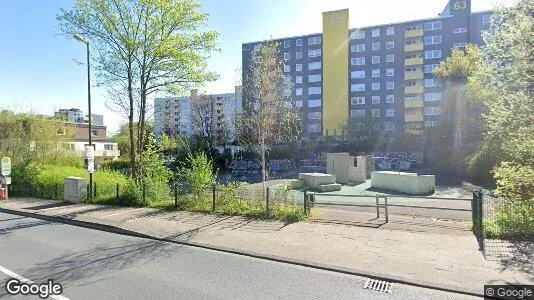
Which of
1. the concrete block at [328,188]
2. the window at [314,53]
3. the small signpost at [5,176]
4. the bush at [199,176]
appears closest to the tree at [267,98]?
the bush at [199,176]

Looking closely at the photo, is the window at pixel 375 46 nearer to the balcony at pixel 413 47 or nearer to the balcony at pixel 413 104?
the balcony at pixel 413 47

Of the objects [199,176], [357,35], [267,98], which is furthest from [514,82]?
[357,35]

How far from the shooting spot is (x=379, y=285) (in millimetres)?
5504

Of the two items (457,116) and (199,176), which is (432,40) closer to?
(457,116)

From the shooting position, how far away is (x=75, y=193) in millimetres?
15875

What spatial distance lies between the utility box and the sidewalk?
4595 mm

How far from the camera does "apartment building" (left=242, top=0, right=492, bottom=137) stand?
56.5m

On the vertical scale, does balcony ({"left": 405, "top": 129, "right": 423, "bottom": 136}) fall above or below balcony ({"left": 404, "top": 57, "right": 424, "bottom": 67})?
below

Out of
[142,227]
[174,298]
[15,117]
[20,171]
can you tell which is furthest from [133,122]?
[15,117]

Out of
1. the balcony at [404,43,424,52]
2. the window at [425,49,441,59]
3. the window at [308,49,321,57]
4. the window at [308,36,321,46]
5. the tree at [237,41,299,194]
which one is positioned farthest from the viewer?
the window at [308,49,321,57]

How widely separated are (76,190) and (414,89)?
182 feet

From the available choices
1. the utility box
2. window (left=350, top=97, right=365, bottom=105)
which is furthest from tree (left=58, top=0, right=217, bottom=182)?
window (left=350, top=97, right=365, bottom=105)

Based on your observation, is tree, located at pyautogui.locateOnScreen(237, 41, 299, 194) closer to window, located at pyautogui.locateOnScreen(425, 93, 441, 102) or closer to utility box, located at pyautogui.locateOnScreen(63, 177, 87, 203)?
utility box, located at pyautogui.locateOnScreen(63, 177, 87, 203)

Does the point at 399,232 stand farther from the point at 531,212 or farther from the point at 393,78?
the point at 393,78
